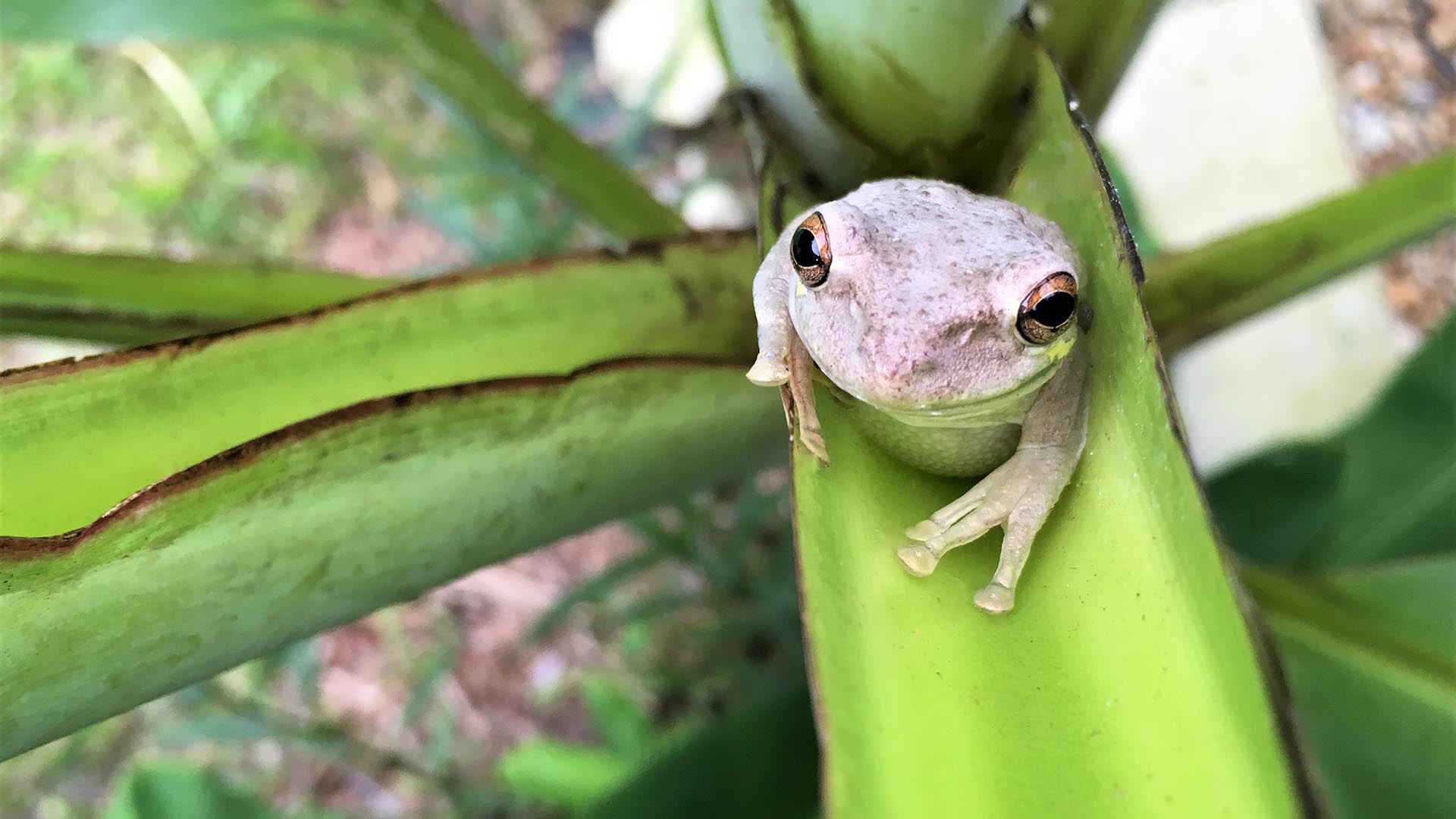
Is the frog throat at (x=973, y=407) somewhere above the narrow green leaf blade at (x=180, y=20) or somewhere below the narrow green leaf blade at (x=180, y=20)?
below

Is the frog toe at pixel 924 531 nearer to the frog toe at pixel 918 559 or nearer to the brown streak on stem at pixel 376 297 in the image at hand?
the frog toe at pixel 918 559

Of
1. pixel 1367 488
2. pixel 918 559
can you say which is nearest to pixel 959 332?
pixel 918 559

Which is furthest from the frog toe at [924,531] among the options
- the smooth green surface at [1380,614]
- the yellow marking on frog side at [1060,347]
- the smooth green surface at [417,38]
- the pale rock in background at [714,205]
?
the pale rock in background at [714,205]

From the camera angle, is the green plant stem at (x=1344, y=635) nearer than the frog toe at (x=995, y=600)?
No

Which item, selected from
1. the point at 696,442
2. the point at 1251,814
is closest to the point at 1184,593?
the point at 1251,814

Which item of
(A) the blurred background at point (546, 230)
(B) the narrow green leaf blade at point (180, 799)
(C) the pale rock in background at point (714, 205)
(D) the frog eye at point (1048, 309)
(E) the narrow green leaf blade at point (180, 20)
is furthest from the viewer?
(C) the pale rock in background at point (714, 205)

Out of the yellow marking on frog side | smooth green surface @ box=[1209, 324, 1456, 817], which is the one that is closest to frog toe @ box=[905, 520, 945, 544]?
the yellow marking on frog side
